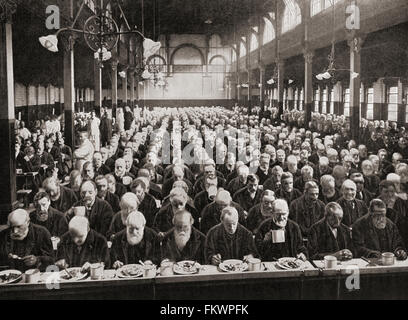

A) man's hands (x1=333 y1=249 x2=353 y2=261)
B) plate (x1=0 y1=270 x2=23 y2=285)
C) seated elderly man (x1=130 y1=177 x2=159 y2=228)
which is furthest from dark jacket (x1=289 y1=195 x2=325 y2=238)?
plate (x1=0 y1=270 x2=23 y2=285)

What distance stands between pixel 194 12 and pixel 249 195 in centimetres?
2541

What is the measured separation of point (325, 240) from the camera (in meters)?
6.36

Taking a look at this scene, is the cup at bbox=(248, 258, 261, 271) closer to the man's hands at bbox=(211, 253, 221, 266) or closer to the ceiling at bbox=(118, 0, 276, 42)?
the man's hands at bbox=(211, 253, 221, 266)

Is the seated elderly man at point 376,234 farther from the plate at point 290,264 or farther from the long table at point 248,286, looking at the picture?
the plate at point 290,264

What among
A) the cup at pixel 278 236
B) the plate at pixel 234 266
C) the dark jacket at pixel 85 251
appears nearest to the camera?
the plate at pixel 234 266

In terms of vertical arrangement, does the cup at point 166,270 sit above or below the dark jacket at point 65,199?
below

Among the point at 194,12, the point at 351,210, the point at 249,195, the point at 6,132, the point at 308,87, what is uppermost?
the point at 194,12

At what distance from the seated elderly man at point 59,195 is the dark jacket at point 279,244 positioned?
3.37 metres

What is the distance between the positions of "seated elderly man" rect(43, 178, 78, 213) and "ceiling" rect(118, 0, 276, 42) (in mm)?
15562

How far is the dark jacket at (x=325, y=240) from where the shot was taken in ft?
20.8

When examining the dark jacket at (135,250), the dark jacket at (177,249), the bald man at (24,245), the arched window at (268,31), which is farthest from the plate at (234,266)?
the arched window at (268,31)

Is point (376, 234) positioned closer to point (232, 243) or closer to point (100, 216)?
point (232, 243)

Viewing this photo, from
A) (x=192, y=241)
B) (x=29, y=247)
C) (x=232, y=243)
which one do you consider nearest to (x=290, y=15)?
(x=232, y=243)
